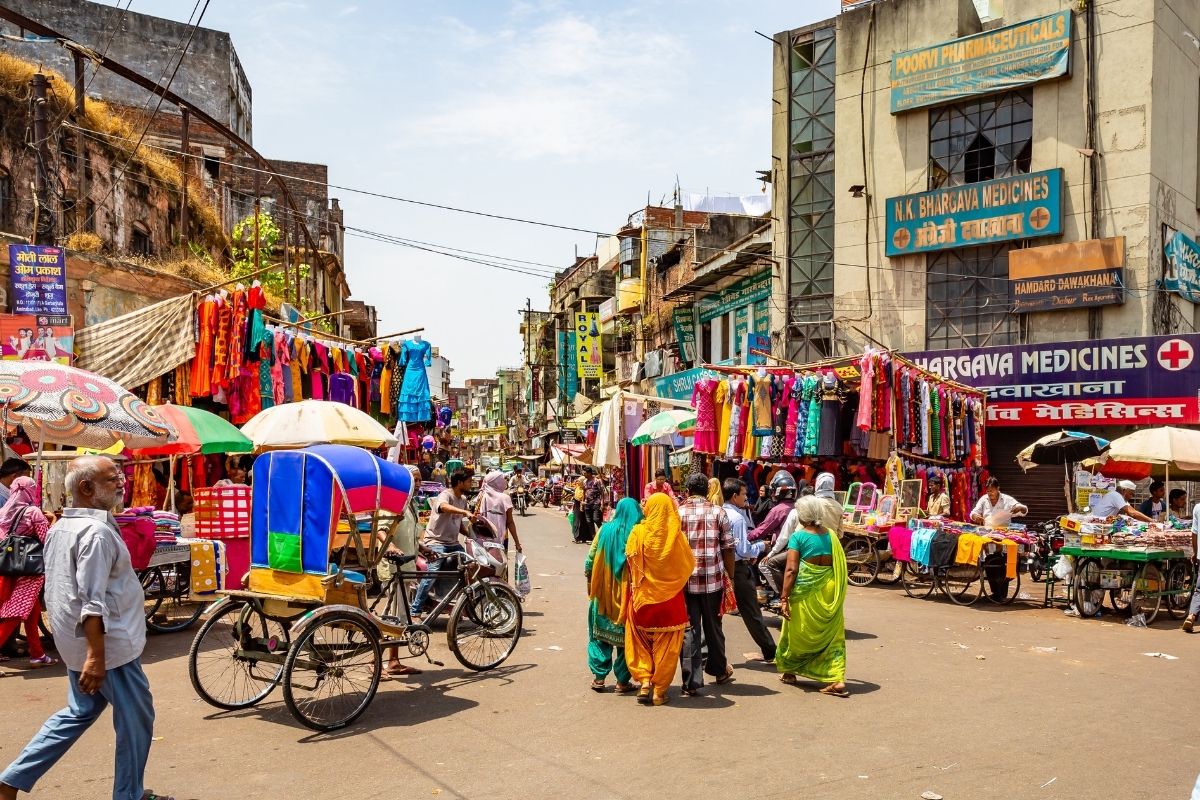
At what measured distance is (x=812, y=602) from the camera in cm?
795

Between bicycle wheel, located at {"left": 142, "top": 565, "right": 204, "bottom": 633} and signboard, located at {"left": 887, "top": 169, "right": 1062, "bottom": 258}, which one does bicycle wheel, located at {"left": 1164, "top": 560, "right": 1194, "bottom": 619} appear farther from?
signboard, located at {"left": 887, "top": 169, "right": 1062, "bottom": 258}

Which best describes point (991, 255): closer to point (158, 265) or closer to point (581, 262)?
point (158, 265)

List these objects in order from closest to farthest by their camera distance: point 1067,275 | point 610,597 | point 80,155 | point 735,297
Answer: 1. point 610,597
2. point 80,155
3. point 1067,275
4. point 735,297

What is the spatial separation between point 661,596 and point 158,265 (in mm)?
17933

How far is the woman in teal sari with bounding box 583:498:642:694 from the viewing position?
7762 mm

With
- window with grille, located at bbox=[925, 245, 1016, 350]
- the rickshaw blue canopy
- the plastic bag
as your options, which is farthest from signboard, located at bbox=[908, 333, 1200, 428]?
the rickshaw blue canopy

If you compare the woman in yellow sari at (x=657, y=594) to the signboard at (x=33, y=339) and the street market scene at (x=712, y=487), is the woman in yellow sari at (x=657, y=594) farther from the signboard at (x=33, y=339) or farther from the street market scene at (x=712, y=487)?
the signboard at (x=33, y=339)

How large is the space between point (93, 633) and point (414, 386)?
13.0 m

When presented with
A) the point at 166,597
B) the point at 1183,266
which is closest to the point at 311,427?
the point at 166,597

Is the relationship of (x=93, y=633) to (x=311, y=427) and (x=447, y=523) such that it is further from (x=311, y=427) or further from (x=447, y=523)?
(x=311, y=427)

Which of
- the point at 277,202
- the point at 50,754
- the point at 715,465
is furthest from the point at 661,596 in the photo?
the point at 277,202

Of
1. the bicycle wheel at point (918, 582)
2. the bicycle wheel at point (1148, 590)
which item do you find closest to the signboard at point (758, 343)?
the bicycle wheel at point (918, 582)

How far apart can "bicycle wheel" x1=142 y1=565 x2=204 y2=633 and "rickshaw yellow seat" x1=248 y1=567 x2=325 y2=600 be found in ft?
11.9

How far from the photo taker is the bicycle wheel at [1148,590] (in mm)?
11641
